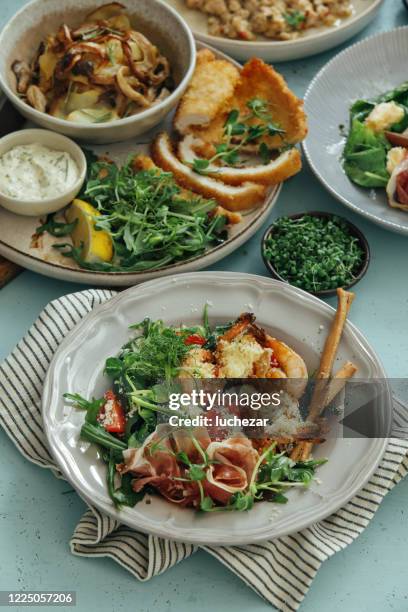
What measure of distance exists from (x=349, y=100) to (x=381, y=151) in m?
0.48

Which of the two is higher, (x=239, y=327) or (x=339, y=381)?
(x=239, y=327)

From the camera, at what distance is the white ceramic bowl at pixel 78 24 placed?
3568mm

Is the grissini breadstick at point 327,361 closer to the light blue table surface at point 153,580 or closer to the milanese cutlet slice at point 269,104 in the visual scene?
the light blue table surface at point 153,580

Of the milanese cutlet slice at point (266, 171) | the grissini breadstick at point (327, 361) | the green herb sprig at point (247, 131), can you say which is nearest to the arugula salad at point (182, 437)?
the grissini breadstick at point (327, 361)

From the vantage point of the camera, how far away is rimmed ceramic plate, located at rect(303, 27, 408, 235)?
3.64 metres

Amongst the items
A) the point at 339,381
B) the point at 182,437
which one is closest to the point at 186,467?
the point at 182,437

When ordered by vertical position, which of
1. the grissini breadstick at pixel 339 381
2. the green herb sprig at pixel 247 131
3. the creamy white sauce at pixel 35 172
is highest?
the creamy white sauce at pixel 35 172

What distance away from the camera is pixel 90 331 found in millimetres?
3000

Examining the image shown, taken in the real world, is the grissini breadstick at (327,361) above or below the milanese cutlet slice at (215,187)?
below

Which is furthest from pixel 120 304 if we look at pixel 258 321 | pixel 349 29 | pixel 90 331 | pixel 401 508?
pixel 349 29

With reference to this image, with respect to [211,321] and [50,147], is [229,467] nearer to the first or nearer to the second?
[211,321]

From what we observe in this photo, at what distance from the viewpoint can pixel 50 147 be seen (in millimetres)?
3562

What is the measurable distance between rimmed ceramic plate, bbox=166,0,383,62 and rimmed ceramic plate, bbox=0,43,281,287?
39.3 inches

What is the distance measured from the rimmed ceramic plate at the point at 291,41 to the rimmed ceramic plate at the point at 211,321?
1.56 m
